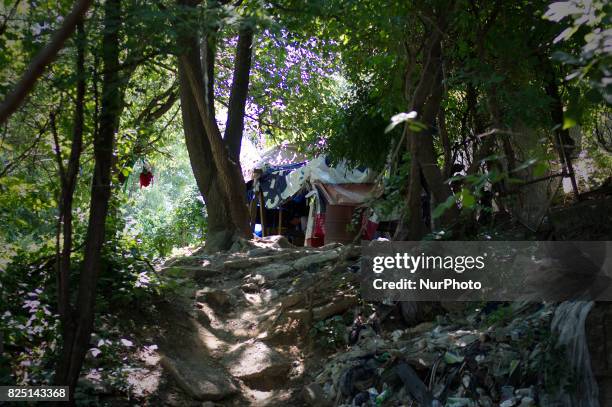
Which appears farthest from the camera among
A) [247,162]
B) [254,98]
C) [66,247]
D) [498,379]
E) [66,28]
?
[247,162]

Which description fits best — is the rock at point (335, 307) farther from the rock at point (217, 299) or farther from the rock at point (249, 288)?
the rock at point (249, 288)

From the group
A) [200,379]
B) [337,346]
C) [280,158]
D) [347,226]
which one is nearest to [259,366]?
[200,379]

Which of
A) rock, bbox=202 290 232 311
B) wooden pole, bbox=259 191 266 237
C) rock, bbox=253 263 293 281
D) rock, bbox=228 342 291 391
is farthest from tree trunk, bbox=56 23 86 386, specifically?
wooden pole, bbox=259 191 266 237

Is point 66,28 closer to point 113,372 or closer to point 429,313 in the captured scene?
point 113,372

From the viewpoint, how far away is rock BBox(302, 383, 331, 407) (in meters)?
5.86

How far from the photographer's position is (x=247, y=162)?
19062 millimetres

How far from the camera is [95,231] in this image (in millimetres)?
4414

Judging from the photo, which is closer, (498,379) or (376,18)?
(498,379)

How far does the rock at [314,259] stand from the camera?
29.2ft

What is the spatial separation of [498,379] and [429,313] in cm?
196

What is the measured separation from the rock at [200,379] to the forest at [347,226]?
0.07 ft

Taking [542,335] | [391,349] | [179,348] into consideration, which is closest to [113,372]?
[179,348]

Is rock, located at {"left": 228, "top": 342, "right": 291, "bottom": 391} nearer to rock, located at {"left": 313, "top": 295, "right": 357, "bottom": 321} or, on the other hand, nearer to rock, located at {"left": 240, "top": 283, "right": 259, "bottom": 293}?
rock, located at {"left": 313, "top": 295, "right": 357, "bottom": 321}

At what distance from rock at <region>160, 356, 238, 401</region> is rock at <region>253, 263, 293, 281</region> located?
99.3 inches
